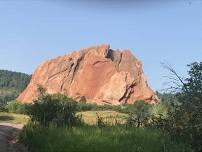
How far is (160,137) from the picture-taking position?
48.2ft

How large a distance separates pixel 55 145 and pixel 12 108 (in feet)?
226

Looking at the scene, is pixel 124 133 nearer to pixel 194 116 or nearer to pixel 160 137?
pixel 160 137

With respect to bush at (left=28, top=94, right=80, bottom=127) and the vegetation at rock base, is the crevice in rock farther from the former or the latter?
the vegetation at rock base

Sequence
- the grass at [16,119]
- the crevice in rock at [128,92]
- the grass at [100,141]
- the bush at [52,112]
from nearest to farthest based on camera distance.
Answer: the grass at [100,141] → the bush at [52,112] → the grass at [16,119] → the crevice in rock at [128,92]

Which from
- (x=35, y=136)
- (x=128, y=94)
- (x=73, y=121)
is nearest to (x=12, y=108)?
(x=73, y=121)

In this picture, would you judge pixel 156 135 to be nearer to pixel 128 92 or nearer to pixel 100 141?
pixel 100 141

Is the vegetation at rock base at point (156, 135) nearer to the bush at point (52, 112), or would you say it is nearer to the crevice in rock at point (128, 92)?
the bush at point (52, 112)

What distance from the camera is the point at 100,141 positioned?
1366 centimetres

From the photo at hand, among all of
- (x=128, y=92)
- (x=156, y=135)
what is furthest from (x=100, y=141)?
(x=128, y=92)

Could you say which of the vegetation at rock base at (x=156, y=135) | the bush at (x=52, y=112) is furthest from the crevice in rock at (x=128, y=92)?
the vegetation at rock base at (x=156, y=135)

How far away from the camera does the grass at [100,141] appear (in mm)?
12711

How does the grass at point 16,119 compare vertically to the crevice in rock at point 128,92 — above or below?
below

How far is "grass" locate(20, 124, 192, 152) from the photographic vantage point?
12.7m

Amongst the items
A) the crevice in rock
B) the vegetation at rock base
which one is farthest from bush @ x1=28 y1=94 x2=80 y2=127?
the crevice in rock
